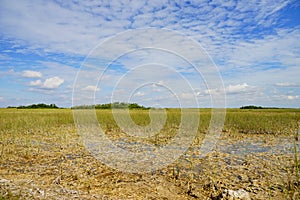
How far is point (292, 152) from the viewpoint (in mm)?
6586

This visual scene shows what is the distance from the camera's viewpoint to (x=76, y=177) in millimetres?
4391

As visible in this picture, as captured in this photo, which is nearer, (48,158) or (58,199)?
(58,199)

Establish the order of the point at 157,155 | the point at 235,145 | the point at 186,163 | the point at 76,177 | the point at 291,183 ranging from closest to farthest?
the point at 291,183
the point at 76,177
the point at 186,163
the point at 157,155
the point at 235,145

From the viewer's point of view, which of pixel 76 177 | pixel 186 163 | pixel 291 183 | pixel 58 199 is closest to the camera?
pixel 58 199

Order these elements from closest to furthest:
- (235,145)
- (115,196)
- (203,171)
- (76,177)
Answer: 1. (115,196)
2. (76,177)
3. (203,171)
4. (235,145)

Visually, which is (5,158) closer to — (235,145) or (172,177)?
(172,177)

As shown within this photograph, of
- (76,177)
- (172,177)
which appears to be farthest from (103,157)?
(172,177)

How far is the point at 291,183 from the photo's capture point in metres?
4.02

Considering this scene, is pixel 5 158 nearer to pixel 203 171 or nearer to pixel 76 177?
pixel 76 177

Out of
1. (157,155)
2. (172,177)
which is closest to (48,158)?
(157,155)

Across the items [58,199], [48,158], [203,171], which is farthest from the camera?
[48,158]

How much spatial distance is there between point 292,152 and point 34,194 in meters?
6.14

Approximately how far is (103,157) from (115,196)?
2483mm

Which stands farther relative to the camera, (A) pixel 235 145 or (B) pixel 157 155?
(A) pixel 235 145
